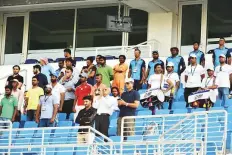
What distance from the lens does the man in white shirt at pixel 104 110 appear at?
14883mm

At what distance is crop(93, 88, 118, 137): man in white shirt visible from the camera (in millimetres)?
14883

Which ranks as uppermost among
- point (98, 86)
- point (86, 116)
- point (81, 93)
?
point (98, 86)

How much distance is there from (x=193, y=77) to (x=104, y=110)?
8.00ft

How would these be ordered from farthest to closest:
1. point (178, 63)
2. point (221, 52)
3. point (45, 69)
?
point (45, 69), point (178, 63), point (221, 52)

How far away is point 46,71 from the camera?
1875 cm

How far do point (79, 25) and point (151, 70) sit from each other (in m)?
5.44

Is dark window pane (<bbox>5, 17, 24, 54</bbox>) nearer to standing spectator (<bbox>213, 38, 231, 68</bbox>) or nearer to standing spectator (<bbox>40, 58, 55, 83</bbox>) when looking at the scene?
standing spectator (<bbox>40, 58, 55, 83</bbox>)

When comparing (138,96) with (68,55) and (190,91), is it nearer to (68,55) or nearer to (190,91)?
(190,91)

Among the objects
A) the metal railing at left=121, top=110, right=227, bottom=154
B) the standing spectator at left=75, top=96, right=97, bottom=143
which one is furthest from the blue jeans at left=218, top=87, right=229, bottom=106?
the standing spectator at left=75, top=96, right=97, bottom=143

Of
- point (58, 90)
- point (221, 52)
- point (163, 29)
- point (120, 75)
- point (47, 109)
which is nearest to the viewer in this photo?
point (47, 109)

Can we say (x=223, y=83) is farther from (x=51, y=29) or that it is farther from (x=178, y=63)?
(x=51, y=29)

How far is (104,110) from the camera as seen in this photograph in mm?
15070

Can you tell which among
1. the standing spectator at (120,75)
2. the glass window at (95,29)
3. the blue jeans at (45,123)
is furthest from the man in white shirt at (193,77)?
the glass window at (95,29)

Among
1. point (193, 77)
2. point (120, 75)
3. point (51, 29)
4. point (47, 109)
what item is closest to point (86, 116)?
point (47, 109)
